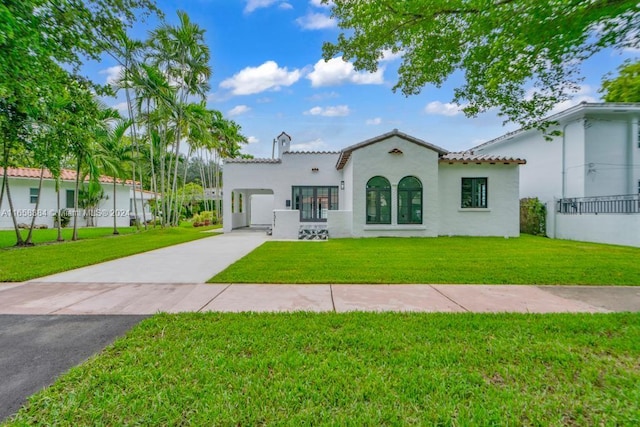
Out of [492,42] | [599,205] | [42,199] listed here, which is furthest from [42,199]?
[599,205]

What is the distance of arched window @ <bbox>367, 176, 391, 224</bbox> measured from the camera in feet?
49.3

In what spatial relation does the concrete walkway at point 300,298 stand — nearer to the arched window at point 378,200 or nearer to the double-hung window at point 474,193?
the arched window at point 378,200

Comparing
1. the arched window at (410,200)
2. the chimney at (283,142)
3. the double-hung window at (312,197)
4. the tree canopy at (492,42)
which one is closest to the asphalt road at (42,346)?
the tree canopy at (492,42)

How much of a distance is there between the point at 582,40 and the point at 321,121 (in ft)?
69.9

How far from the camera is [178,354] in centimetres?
322

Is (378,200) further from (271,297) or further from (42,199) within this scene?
(42,199)

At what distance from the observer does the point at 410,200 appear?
15055 millimetres

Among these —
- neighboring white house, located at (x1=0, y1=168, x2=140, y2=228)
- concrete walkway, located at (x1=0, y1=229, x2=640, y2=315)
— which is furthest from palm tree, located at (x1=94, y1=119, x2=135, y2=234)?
concrete walkway, located at (x1=0, y1=229, x2=640, y2=315)

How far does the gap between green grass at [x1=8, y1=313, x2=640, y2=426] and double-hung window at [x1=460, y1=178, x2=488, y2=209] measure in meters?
12.2

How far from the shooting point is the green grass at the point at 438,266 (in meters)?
6.64

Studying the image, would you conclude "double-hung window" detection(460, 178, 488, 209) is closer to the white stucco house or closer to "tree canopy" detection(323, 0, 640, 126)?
"tree canopy" detection(323, 0, 640, 126)

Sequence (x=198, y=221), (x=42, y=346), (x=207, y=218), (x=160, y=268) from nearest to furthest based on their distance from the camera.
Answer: (x=42, y=346) < (x=160, y=268) < (x=198, y=221) < (x=207, y=218)

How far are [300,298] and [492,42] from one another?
6.30 m

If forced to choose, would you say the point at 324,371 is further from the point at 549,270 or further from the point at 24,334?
the point at 549,270
